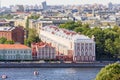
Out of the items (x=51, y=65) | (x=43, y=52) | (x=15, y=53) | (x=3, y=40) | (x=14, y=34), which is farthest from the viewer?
(x=14, y=34)

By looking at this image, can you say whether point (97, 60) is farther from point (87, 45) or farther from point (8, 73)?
point (8, 73)

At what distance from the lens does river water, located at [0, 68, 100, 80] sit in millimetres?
35438

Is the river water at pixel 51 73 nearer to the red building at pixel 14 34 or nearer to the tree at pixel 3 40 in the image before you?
the tree at pixel 3 40

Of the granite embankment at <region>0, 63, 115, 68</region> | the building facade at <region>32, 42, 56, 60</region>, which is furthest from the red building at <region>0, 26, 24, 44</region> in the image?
the granite embankment at <region>0, 63, 115, 68</region>

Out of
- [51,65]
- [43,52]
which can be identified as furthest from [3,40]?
[51,65]

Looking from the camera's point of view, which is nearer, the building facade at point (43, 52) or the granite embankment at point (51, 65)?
the granite embankment at point (51, 65)

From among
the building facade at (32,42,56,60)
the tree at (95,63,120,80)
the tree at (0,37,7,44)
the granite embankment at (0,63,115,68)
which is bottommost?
the granite embankment at (0,63,115,68)

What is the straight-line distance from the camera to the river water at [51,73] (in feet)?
116

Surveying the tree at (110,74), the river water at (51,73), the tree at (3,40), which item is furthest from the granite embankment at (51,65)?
the tree at (110,74)

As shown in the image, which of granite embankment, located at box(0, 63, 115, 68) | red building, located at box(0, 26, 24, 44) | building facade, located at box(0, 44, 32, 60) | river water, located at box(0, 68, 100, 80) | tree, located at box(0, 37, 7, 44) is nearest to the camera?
river water, located at box(0, 68, 100, 80)

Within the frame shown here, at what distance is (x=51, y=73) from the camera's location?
126 ft

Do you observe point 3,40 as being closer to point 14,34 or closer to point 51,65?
point 14,34

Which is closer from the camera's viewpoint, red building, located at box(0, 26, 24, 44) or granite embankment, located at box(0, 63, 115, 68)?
granite embankment, located at box(0, 63, 115, 68)

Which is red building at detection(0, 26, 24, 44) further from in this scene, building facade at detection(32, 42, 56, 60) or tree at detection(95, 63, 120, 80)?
tree at detection(95, 63, 120, 80)
